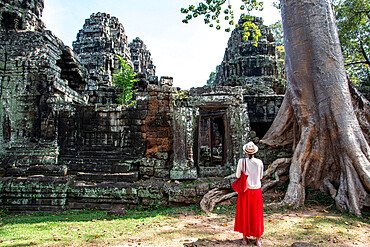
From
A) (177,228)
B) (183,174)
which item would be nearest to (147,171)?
(183,174)

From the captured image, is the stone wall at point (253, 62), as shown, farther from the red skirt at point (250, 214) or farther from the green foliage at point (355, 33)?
the red skirt at point (250, 214)

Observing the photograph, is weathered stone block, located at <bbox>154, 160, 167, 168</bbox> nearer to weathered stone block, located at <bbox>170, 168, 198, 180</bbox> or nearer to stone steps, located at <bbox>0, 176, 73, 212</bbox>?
weathered stone block, located at <bbox>170, 168, 198, 180</bbox>

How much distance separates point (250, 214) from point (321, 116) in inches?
129

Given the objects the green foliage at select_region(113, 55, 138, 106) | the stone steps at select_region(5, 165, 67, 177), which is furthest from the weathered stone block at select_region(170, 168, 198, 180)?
the green foliage at select_region(113, 55, 138, 106)

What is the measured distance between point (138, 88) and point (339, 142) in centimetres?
907

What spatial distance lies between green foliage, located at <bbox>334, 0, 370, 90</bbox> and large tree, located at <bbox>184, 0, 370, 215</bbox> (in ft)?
19.0

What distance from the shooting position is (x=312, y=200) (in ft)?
15.9

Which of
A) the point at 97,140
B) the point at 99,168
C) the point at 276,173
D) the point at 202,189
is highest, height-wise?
the point at 97,140

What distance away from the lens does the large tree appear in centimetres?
455

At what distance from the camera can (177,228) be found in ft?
12.4

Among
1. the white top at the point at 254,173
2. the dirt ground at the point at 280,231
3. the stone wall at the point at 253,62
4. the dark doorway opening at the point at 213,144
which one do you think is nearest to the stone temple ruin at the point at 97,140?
the dirt ground at the point at 280,231

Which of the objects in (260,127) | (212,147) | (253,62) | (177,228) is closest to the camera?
(177,228)

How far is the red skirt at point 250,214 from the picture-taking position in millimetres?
3029

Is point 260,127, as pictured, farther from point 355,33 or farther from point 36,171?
point 36,171
